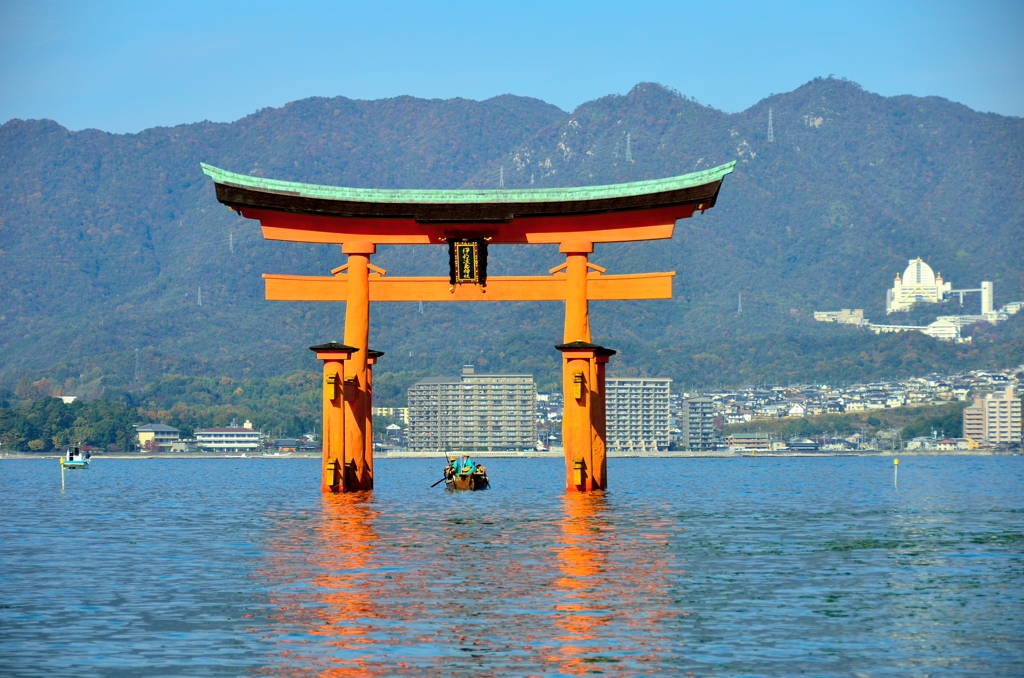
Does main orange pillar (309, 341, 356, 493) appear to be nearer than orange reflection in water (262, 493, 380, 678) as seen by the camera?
No

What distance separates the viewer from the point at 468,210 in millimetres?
43406

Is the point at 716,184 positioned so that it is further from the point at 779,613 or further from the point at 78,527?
the point at 779,613

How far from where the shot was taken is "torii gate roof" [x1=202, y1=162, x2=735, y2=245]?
42688 mm

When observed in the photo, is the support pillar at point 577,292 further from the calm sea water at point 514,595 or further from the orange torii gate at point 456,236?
the calm sea water at point 514,595

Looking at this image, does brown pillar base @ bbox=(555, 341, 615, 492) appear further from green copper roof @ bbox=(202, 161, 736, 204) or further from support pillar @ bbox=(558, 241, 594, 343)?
green copper roof @ bbox=(202, 161, 736, 204)

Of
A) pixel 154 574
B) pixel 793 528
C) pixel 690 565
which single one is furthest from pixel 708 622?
pixel 793 528

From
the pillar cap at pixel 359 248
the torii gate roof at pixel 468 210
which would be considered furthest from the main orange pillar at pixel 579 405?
the pillar cap at pixel 359 248

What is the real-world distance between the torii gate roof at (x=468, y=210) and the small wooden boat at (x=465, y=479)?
11.2 meters

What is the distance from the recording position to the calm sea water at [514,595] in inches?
661

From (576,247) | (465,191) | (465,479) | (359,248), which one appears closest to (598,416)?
(576,247)

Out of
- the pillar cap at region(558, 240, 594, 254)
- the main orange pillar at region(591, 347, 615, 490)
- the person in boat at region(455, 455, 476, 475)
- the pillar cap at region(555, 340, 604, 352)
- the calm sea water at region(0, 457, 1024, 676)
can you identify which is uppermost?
the pillar cap at region(558, 240, 594, 254)

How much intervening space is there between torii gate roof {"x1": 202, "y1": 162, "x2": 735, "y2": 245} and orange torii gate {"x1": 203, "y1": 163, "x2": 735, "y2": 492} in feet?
0.10

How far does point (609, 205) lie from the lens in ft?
141

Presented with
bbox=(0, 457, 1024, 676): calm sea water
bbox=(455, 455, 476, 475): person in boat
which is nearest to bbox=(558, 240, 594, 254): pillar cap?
bbox=(0, 457, 1024, 676): calm sea water
